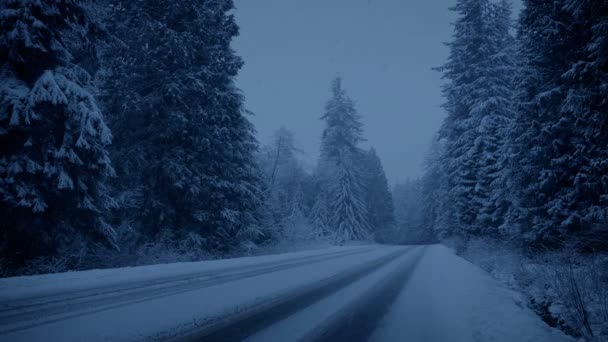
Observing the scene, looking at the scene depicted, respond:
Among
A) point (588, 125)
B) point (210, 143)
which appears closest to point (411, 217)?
point (210, 143)

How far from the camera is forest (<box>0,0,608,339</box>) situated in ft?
25.6

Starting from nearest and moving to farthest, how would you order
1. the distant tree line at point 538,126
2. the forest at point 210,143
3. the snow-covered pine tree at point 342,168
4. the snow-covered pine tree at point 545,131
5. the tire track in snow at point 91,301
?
the tire track in snow at point 91,301
the forest at point 210,143
the distant tree line at point 538,126
the snow-covered pine tree at point 545,131
the snow-covered pine tree at point 342,168

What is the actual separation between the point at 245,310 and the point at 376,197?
43493 mm

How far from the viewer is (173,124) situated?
43.9 ft

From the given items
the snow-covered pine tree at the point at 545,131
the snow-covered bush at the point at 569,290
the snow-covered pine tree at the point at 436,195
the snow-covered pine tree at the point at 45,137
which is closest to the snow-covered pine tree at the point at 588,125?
the snow-covered pine tree at the point at 545,131

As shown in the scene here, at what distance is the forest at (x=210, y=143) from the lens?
7809 mm

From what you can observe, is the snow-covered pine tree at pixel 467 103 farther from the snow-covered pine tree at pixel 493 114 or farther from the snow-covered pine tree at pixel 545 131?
the snow-covered pine tree at pixel 545 131

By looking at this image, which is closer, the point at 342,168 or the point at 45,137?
the point at 45,137

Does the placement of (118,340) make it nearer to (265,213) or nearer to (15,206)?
(15,206)

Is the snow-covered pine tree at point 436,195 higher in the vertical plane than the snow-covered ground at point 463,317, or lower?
higher

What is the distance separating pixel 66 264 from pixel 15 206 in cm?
245

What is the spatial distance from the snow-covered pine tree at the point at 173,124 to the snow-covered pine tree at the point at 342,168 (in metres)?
18.8

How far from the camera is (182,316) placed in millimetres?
5152

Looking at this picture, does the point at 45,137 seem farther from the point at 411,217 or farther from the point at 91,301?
the point at 411,217
